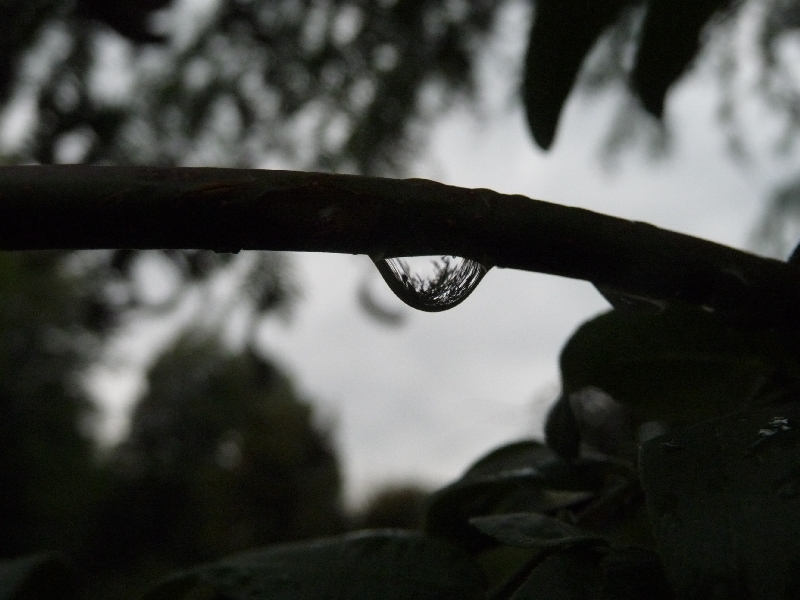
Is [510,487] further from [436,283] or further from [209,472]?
[209,472]

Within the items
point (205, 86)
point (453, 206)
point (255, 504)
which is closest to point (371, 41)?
point (205, 86)

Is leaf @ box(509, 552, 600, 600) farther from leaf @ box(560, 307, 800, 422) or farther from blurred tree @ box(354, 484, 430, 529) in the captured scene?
blurred tree @ box(354, 484, 430, 529)

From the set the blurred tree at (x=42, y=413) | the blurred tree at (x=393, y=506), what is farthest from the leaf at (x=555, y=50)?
the blurred tree at (x=42, y=413)

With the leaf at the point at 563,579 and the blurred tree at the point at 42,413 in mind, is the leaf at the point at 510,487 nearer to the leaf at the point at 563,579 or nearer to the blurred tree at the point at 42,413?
the leaf at the point at 563,579

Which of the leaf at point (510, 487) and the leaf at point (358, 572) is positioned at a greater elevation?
the leaf at point (510, 487)

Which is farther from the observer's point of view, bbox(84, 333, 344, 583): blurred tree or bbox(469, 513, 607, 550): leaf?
bbox(84, 333, 344, 583): blurred tree

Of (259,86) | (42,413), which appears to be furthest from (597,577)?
(42,413)

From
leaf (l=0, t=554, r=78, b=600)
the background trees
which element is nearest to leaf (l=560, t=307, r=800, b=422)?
leaf (l=0, t=554, r=78, b=600)

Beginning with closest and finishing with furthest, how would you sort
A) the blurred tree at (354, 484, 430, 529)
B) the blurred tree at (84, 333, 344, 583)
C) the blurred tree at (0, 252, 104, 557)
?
the blurred tree at (354, 484, 430, 529) → the blurred tree at (84, 333, 344, 583) → the blurred tree at (0, 252, 104, 557)
